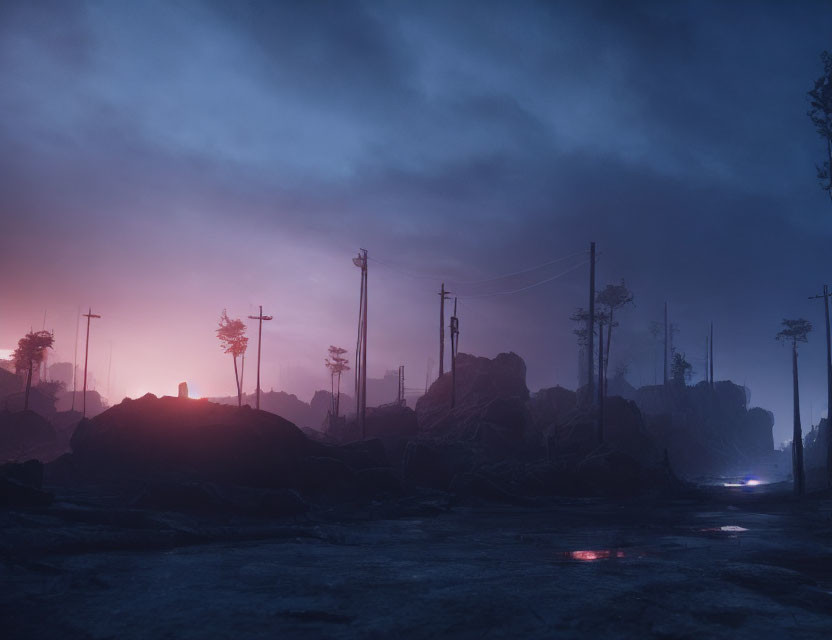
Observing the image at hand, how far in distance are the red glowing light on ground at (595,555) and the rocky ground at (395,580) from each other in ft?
0.19

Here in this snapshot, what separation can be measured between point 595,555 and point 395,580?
614 cm

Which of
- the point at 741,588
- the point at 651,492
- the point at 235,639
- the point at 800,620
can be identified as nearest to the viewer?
the point at 235,639

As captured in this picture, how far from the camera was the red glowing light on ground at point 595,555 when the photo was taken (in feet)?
44.4

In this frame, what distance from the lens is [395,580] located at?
10.4m

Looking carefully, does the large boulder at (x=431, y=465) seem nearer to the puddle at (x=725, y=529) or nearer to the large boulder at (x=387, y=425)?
the large boulder at (x=387, y=425)

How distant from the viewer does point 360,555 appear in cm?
1397

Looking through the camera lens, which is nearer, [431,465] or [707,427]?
[431,465]

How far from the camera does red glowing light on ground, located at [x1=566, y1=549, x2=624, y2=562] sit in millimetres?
13531

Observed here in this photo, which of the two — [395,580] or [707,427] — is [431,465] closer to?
[395,580]

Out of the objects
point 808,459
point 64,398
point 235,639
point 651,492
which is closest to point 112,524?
point 235,639

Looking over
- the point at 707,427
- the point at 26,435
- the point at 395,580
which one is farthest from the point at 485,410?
the point at 707,427

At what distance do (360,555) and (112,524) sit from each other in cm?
765

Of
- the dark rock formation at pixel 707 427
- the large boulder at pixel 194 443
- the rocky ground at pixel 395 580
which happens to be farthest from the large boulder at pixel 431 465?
the dark rock formation at pixel 707 427

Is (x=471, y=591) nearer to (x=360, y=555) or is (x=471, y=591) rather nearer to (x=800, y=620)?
(x=800, y=620)
